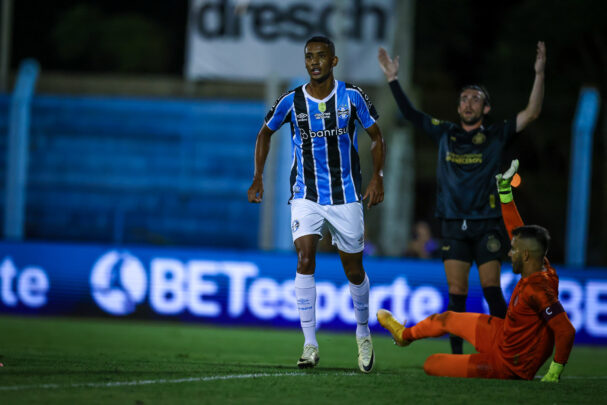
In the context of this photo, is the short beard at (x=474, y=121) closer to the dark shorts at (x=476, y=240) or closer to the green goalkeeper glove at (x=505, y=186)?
the dark shorts at (x=476, y=240)

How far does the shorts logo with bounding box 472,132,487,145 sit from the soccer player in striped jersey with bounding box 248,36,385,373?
1.06 m

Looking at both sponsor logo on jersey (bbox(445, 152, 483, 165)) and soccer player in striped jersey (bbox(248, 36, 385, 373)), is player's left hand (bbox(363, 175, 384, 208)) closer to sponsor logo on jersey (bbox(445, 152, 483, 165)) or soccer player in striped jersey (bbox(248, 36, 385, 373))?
soccer player in striped jersey (bbox(248, 36, 385, 373))

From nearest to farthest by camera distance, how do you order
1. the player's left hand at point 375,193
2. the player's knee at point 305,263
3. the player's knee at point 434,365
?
the player's knee at point 434,365, the player's knee at point 305,263, the player's left hand at point 375,193

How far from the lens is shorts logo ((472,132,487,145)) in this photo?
7355 millimetres

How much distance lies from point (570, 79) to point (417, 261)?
12929mm

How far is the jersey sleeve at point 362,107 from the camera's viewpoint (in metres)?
6.73

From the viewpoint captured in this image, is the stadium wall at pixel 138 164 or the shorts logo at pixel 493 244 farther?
the stadium wall at pixel 138 164

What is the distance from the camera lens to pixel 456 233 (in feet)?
24.1

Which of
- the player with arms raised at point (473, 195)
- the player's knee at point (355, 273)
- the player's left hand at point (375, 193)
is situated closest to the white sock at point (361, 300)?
the player's knee at point (355, 273)

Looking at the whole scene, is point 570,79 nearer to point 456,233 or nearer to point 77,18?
point 77,18

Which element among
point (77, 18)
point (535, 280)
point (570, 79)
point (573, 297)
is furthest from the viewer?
point (77, 18)

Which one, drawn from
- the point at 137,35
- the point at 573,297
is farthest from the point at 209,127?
the point at 573,297

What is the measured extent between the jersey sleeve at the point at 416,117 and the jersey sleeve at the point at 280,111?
119cm

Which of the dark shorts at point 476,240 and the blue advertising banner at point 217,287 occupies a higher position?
the dark shorts at point 476,240
